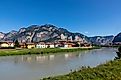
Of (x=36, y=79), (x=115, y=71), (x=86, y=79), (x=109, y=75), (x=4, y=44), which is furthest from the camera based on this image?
(x=4, y=44)

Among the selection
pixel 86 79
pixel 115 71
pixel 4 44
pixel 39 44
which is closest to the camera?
pixel 86 79

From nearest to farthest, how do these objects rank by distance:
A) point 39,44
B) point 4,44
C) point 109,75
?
point 109,75 → point 4,44 → point 39,44

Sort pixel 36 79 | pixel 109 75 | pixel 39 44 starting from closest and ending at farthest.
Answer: pixel 109 75
pixel 36 79
pixel 39 44

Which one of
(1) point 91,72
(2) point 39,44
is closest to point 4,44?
(2) point 39,44

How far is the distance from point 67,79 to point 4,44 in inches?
3364

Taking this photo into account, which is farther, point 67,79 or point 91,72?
point 91,72

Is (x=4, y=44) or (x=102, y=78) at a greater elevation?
(x=4, y=44)

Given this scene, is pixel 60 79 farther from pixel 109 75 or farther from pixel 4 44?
→ pixel 4 44

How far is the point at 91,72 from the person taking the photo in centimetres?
1489

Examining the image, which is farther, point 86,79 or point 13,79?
point 13,79

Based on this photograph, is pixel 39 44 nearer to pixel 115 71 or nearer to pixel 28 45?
pixel 28 45

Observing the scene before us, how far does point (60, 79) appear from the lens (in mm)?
13180

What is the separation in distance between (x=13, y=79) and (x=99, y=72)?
771 centimetres

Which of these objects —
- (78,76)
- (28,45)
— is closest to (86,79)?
(78,76)
